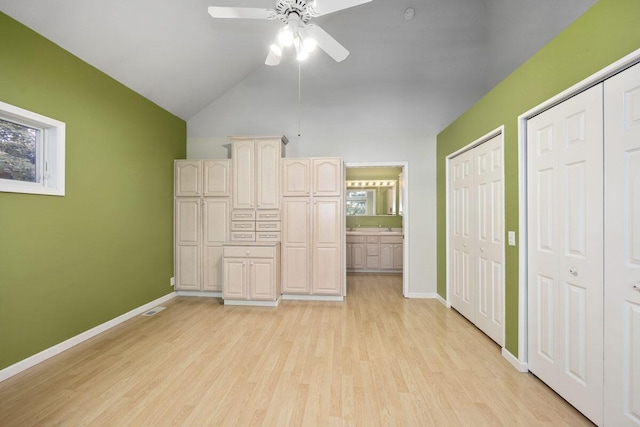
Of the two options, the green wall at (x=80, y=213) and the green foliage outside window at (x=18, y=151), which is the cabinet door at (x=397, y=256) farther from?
the green foliage outside window at (x=18, y=151)

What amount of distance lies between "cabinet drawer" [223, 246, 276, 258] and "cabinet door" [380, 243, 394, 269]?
3.17 meters

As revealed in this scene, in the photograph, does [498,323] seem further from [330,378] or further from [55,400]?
[55,400]

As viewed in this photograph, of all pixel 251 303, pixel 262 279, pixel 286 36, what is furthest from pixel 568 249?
pixel 251 303

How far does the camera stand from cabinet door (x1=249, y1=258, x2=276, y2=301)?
3916 mm

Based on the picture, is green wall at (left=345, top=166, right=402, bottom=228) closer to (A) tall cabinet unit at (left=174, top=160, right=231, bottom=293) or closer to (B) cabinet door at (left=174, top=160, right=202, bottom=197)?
(A) tall cabinet unit at (left=174, top=160, right=231, bottom=293)

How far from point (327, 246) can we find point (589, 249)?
2.93 metres

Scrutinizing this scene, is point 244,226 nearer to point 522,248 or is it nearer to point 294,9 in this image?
point 294,9

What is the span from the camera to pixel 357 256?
636 centimetres

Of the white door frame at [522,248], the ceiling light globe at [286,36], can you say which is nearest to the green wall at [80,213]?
the ceiling light globe at [286,36]

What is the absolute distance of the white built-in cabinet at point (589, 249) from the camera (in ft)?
4.83

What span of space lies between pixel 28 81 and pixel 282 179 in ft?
9.03

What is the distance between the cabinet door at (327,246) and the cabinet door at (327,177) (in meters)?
0.11

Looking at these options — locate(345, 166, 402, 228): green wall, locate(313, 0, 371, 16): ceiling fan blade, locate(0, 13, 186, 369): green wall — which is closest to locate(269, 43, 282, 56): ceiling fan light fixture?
locate(313, 0, 371, 16): ceiling fan blade

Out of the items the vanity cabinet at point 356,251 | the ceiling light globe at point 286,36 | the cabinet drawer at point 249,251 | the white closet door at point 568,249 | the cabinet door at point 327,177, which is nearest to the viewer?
the white closet door at point 568,249
